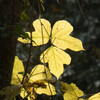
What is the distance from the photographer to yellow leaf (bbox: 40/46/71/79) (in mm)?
770

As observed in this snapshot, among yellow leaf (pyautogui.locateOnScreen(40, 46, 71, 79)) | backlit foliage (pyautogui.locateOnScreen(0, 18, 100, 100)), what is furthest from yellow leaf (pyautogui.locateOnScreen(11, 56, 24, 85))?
yellow leaf (pyautogui.locateOnScreen(40, 46, 71, 79))

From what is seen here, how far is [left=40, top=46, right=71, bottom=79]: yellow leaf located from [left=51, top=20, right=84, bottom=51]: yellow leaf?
0.03m

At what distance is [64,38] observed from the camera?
33.8 inches

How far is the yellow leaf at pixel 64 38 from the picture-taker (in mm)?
833

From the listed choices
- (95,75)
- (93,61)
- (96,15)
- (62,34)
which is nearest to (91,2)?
(96,15)

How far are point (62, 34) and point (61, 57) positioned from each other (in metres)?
0.12

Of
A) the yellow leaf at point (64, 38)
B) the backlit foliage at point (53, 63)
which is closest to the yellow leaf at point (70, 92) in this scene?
the backlit foliage at point (53, 63)

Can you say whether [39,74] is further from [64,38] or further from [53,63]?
[64,38]

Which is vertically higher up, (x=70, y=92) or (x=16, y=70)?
(x=16, y=70)

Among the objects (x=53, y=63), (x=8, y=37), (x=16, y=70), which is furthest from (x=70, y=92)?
(x=8, y=37)

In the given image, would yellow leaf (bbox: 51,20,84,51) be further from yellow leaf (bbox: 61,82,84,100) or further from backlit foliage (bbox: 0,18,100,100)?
yellow leaf (bbox: 61,82,84,100)

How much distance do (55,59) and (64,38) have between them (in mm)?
116

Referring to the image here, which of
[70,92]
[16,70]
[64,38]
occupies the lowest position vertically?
[70,92]

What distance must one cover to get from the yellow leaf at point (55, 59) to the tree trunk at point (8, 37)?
0.14m
